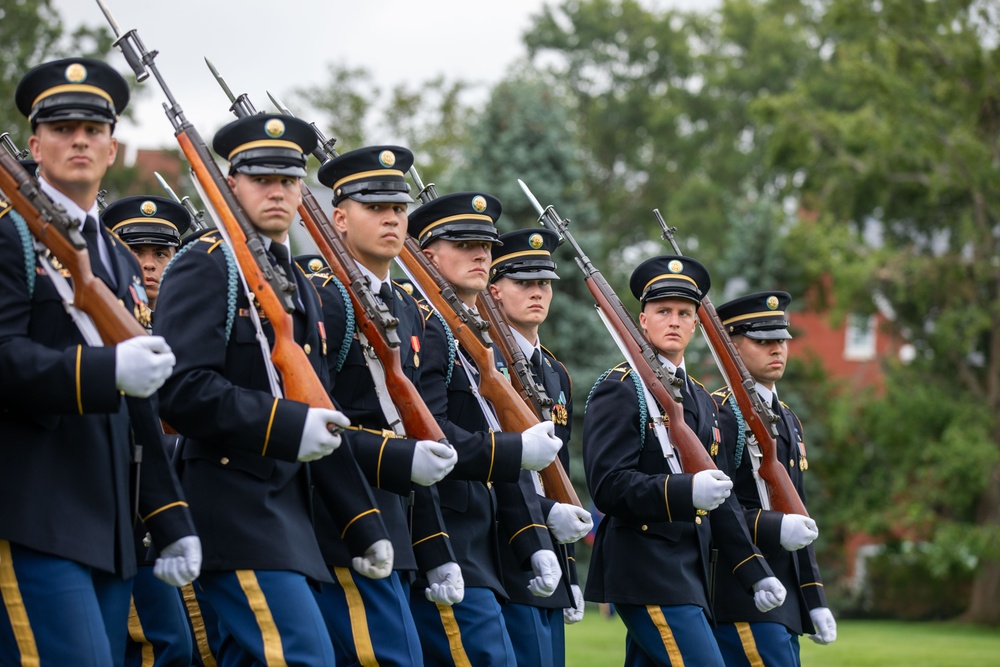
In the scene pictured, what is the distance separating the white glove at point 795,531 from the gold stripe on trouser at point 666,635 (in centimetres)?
108

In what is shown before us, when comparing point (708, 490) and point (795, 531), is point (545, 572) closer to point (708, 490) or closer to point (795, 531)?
point (708, 490)

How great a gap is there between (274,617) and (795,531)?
12.7 feet

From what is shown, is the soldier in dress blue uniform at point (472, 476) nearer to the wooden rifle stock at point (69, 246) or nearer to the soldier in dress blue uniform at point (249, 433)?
the soldier in dress blue uniform at point (249, 433)

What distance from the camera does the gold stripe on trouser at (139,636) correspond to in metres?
6.36

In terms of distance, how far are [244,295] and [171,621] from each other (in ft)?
5.44

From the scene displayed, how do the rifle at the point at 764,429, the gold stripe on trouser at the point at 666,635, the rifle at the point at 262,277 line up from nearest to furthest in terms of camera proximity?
the rifle at the point at 262,277 < the gold stripe on trouser at the point at 666,635 < the rifle at the point at 764,429

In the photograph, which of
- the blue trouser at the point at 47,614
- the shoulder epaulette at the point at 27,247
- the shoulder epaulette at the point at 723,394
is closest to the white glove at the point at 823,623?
the shoulder epaulette at the point at 723,394

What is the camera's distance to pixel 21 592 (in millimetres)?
4590

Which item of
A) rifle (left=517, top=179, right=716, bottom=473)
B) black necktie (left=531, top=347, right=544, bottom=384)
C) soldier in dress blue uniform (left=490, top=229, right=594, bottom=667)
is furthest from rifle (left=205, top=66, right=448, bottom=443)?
rifle (left=517, top=179, right=716, bottom=473)

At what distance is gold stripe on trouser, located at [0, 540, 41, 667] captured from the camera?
457 cm

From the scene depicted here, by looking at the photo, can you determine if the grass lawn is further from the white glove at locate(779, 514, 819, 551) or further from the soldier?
the soldier

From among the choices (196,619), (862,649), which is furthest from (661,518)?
(862,649)

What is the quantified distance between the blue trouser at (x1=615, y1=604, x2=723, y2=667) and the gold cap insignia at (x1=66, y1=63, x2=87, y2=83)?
3.95m

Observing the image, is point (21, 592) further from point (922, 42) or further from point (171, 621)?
point (922, 42)
